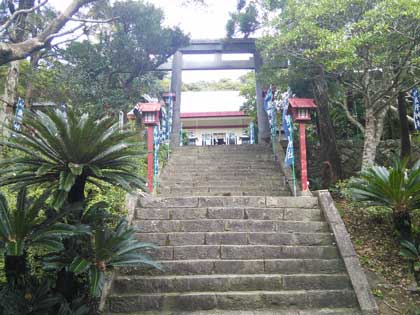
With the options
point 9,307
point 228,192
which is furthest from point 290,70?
point 9,307

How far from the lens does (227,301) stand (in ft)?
13.9

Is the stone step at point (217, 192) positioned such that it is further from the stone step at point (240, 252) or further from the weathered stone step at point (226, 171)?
the stone step at point (240, 252)

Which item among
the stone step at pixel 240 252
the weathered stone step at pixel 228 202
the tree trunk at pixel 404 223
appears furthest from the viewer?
the weathered stone step at pixel 228 202

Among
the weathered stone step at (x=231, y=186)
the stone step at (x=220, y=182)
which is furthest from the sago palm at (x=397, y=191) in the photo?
the stone step at (x=220, y=182)

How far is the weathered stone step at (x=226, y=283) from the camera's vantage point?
4426 millimetres

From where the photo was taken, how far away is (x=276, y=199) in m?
6.05

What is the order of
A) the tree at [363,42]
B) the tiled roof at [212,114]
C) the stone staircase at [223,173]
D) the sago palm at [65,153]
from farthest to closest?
the tiled roof at [212,114], the stone staircase at [223,173], the tree at [363,42], the sago palm at [65,153]

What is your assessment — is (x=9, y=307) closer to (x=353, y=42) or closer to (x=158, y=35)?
(x=353, y=42)

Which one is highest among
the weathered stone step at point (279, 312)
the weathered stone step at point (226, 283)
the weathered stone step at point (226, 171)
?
the weathered stone step at point (226, 171)

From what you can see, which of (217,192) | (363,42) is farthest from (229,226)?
(363,42)

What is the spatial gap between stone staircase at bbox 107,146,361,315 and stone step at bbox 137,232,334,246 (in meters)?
0.01

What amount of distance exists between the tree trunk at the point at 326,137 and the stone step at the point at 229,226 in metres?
2.95

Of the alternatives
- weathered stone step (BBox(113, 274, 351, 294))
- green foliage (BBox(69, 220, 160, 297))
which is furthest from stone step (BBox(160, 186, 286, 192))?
green foliage (BBox(69, 220, 160, 297))

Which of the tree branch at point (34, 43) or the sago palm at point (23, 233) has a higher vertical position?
the tree branch at point (34, 43)
